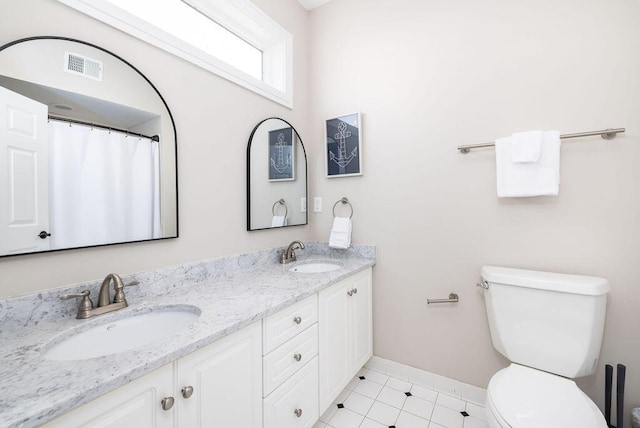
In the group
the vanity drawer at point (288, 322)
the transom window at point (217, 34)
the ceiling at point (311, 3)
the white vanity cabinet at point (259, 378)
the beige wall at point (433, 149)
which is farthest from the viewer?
the ceiling at point (311, 3)

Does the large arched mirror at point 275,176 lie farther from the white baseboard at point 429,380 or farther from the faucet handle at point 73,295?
the white baseboard at point 429,380

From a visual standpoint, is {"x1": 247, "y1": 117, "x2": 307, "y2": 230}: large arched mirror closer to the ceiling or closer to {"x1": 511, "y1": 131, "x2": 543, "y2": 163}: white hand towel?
the ceiling

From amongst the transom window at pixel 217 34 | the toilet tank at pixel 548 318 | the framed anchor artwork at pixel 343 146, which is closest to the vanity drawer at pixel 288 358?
the toilet tank at pixel 548 318

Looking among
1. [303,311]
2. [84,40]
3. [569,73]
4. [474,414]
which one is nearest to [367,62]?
[569,73]

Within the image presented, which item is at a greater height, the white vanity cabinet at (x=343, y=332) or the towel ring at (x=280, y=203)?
the towel ring at (x=280, y=203)

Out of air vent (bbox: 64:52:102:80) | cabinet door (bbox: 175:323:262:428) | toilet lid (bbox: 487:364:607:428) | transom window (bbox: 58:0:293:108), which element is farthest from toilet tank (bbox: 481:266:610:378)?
air vent (bbox: 64:52:102:80)

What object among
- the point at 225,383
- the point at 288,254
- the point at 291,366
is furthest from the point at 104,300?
the point at 288,254

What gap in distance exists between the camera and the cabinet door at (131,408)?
567 mm

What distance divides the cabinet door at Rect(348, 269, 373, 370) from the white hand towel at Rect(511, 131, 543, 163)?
1.09 meters

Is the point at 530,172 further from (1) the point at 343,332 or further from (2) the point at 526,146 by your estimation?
(1) the point at 343,332

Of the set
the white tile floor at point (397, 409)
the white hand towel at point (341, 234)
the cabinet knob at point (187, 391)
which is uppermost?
the white hand towel at point (341, 234)

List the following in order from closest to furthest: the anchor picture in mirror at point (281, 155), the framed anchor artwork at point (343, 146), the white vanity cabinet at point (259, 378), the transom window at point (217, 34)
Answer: the white vanity cabinet at point (259, 378), the transom window at point (217, 34), the anchor picture in mirror at point (281, 155), the framed anchor artwork at point (343, 146)

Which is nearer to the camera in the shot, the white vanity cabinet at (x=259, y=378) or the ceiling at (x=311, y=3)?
the white vanity cabinet at (x=259, y=378)

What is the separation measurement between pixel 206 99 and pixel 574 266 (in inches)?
81.7
